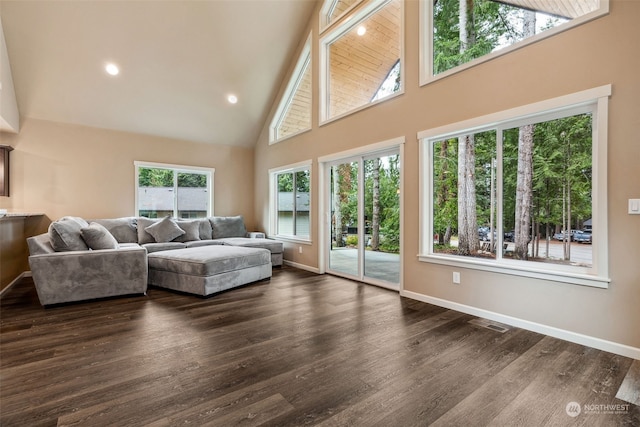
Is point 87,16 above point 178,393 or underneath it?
above

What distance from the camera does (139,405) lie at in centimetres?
172

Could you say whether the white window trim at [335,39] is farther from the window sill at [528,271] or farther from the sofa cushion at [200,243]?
the sofa cushion at [200,243]

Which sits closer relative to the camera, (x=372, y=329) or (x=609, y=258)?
(x=609, y=258)

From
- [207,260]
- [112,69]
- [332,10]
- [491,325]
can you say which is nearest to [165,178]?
[112,69]

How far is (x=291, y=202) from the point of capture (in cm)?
633

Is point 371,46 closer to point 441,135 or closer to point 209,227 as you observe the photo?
point 441,135

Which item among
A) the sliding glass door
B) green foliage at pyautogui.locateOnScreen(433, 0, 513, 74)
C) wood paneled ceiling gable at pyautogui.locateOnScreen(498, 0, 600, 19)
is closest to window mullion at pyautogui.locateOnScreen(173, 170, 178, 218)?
the sliding glass door

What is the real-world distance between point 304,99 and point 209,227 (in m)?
3.22

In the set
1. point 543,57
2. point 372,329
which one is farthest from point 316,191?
point 543,57

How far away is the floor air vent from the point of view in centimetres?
283

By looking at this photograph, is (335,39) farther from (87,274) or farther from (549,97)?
(87,274)

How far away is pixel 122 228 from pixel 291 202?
10.1 ft

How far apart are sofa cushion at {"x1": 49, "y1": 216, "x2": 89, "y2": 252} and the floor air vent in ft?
15.1

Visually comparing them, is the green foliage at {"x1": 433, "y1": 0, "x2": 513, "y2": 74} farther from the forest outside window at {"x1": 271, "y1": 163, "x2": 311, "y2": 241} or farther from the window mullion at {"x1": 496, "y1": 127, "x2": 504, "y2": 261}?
the forest outside window at {"x1": 271, "y1": 163, "x2": 311, "y2": 241}
